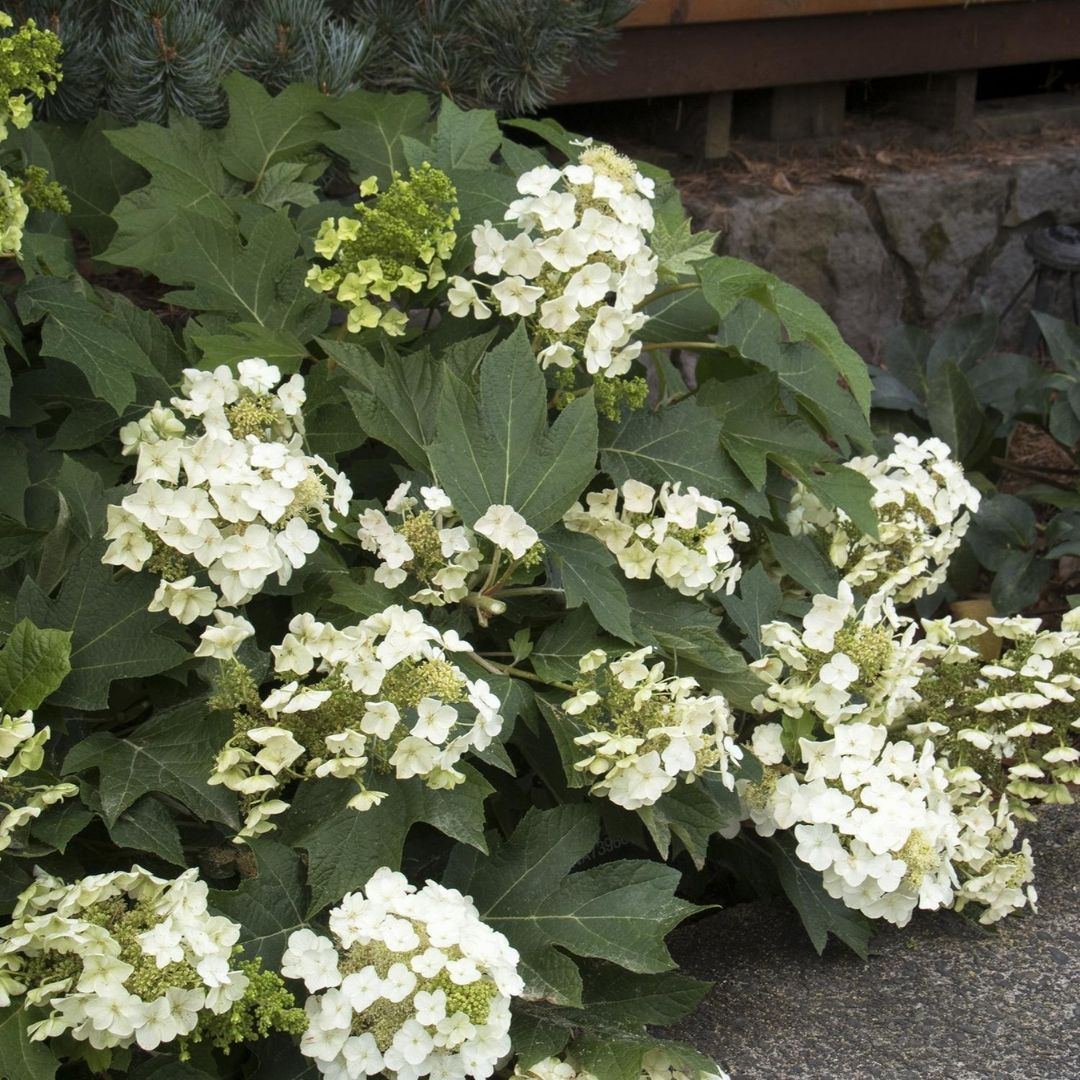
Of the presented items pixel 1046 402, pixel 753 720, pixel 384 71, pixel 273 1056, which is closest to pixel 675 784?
pixel 753 720

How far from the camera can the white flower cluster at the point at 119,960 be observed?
60.8 inches

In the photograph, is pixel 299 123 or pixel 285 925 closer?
pixel 285 925

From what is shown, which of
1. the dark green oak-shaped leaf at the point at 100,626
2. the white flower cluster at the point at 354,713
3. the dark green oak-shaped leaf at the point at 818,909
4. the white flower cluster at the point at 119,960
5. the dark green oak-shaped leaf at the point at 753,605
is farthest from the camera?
the dark green oak-shaped leaf at the point at 753,605

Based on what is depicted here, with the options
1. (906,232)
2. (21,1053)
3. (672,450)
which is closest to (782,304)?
(672,450)

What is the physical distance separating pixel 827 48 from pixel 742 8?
377mm

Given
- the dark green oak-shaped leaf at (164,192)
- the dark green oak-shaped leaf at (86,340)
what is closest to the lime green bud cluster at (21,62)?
the dark green oak-shaped leaf at (86,340)

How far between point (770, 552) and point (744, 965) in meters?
0.69

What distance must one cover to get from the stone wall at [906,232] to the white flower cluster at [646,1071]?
2610 millimetres

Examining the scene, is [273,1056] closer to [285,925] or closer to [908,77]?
[285,925]

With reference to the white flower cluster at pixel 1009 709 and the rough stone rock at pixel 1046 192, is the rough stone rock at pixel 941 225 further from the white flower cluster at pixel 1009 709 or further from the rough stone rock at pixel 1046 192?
the white flower cluster at pixel 1009 709

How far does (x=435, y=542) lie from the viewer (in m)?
1.92

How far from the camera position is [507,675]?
1969mm

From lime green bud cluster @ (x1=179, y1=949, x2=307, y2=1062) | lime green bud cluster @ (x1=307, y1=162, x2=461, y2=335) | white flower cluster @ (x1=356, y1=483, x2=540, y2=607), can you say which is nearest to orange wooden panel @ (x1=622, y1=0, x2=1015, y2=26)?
lime green bud cluster @ (x1=307, y1=162, x2=461, y2=335)

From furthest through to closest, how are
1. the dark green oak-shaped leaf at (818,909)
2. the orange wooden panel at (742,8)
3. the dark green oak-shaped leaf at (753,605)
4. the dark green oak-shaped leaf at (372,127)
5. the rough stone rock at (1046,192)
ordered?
the rough stone rock at (1046,192)
the orange wooden panel at (742,8)
the dark green oak-shaped leaf at (372,127)
the dark green oak-shaped leaf at (753,605)
the dark green oak-shaped leaf at (818,909)
